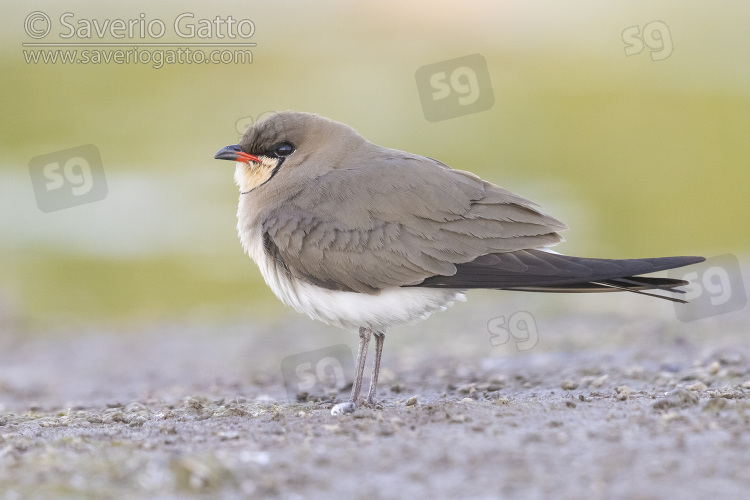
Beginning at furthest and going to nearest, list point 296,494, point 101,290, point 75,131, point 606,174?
point 75,131 → point 606,174 → point 101,290 → point 296,494

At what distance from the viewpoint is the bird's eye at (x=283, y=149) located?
229 inches

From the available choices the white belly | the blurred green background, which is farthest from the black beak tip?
the blurred green background

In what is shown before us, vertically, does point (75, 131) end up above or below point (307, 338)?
above

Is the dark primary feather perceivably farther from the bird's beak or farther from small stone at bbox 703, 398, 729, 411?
the bird's beak

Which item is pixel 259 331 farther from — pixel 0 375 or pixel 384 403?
pixel 384 403

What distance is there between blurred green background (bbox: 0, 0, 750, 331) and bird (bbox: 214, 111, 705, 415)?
527 centimetres

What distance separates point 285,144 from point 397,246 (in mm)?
1145

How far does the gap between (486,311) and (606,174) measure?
6957 mm

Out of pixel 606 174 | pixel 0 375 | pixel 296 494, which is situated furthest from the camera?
pixel 606 174

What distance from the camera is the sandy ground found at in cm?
334

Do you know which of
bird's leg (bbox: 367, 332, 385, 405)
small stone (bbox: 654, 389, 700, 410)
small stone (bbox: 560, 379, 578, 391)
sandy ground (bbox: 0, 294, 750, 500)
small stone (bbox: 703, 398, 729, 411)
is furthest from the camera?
small stone (bbox: 560, 379, 578, 391)

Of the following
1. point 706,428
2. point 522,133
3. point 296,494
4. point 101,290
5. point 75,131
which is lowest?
point 706,428

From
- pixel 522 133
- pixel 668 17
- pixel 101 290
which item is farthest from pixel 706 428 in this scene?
pixel 668 17

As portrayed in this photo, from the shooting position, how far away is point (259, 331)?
9.66m
